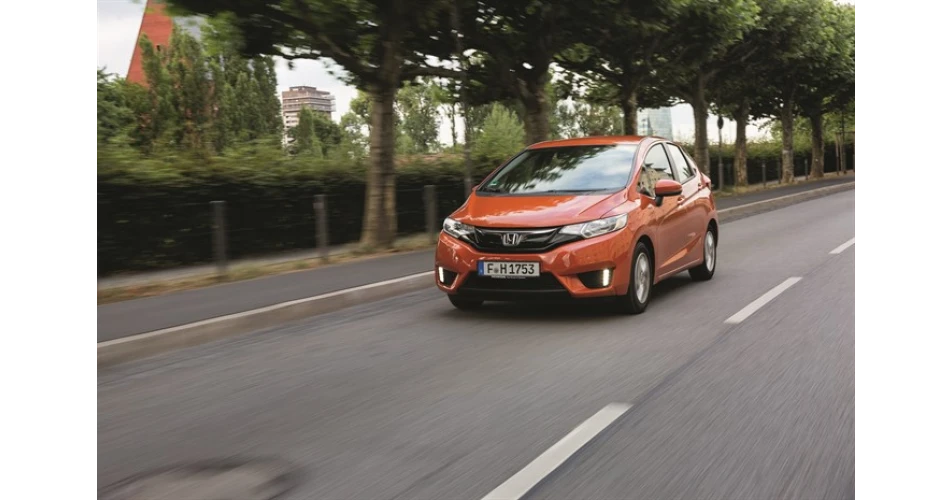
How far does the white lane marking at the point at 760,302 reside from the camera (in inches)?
298

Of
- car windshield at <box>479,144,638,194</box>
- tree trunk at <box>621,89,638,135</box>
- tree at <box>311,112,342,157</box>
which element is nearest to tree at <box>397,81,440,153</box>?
tree at <box>311,112,342,157</box>

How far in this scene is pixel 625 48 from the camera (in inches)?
958

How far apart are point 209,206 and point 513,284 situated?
708 cm

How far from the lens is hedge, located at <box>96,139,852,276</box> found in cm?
1238

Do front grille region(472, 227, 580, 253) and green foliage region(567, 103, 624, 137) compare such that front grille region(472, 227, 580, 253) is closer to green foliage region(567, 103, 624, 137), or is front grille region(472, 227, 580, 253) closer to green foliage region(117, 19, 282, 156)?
→ green foliage region(117, 19, 282, 156)

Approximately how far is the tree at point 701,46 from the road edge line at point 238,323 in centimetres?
1352

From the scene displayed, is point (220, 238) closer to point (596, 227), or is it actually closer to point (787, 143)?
point (596, 227)

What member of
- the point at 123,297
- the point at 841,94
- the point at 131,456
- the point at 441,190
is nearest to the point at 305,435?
the point at 131,456

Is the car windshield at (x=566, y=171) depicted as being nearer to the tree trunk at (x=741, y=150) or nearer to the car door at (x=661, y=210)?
the car door at (x=661, y=210)

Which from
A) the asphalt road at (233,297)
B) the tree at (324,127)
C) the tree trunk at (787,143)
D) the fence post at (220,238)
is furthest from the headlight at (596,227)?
the tree at (324,127)

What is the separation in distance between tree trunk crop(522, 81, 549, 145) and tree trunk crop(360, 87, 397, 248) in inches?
246

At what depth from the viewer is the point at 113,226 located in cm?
1230

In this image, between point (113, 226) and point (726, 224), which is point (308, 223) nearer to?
point (113, 226)
